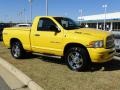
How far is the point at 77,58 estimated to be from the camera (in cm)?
1012

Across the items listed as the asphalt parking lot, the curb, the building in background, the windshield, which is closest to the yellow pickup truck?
the windshield

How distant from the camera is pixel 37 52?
12.0 metres

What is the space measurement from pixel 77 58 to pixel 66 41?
0.75 m

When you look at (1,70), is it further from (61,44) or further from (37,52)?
(61,44)

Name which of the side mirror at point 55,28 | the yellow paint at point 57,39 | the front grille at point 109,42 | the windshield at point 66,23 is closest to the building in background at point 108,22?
the yellow paint at point 57,39

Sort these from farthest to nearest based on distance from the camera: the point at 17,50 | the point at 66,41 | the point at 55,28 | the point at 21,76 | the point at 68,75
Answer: the point at 17,50 → the point at 55,28 → the point at 66,41 → the point at 21,76 → the point at 68,75

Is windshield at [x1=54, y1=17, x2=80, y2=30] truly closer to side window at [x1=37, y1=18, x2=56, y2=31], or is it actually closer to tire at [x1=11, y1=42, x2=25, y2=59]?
side window at [x1=37, y1=18, x2=56, y2=31]

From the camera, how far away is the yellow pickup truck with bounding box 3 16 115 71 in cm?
965

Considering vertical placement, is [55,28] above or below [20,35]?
above

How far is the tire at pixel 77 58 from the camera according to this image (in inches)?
388

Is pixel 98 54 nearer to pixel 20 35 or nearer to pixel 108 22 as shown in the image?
pixel 20 35

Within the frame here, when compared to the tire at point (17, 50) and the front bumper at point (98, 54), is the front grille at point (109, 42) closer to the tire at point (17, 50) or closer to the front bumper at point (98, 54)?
the front bumper at point (98, 54)

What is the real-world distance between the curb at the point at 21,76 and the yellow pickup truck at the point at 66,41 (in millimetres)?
1193

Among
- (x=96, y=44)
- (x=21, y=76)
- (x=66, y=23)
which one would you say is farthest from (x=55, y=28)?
(x=21, y=76)
